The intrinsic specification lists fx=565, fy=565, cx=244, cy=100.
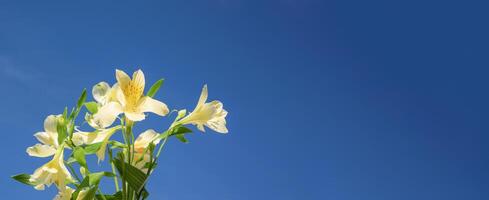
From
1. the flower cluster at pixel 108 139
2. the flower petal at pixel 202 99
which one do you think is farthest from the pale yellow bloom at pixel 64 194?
the flower petal at pixel 202 99

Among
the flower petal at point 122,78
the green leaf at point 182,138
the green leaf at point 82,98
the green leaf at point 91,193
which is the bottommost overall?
the green leaf at point 91,193

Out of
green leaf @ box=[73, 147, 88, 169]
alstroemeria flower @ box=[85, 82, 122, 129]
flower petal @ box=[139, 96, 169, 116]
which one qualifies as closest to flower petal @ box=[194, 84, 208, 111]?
flower petal @ box=[139, 96, 169, 116]

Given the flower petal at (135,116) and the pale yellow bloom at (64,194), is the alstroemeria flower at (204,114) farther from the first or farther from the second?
the pale yellow bloom at (64,194)

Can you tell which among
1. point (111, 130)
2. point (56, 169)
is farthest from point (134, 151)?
point (56, 169)

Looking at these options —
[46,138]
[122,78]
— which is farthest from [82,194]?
[122,78]

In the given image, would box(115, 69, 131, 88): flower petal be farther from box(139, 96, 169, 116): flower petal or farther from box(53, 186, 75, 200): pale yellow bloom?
box(53, 186, 75, 200): pale yellow bloom

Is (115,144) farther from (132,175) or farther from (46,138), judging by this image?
(46,138)

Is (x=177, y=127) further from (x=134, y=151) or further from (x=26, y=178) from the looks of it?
(x=26, y=178)
